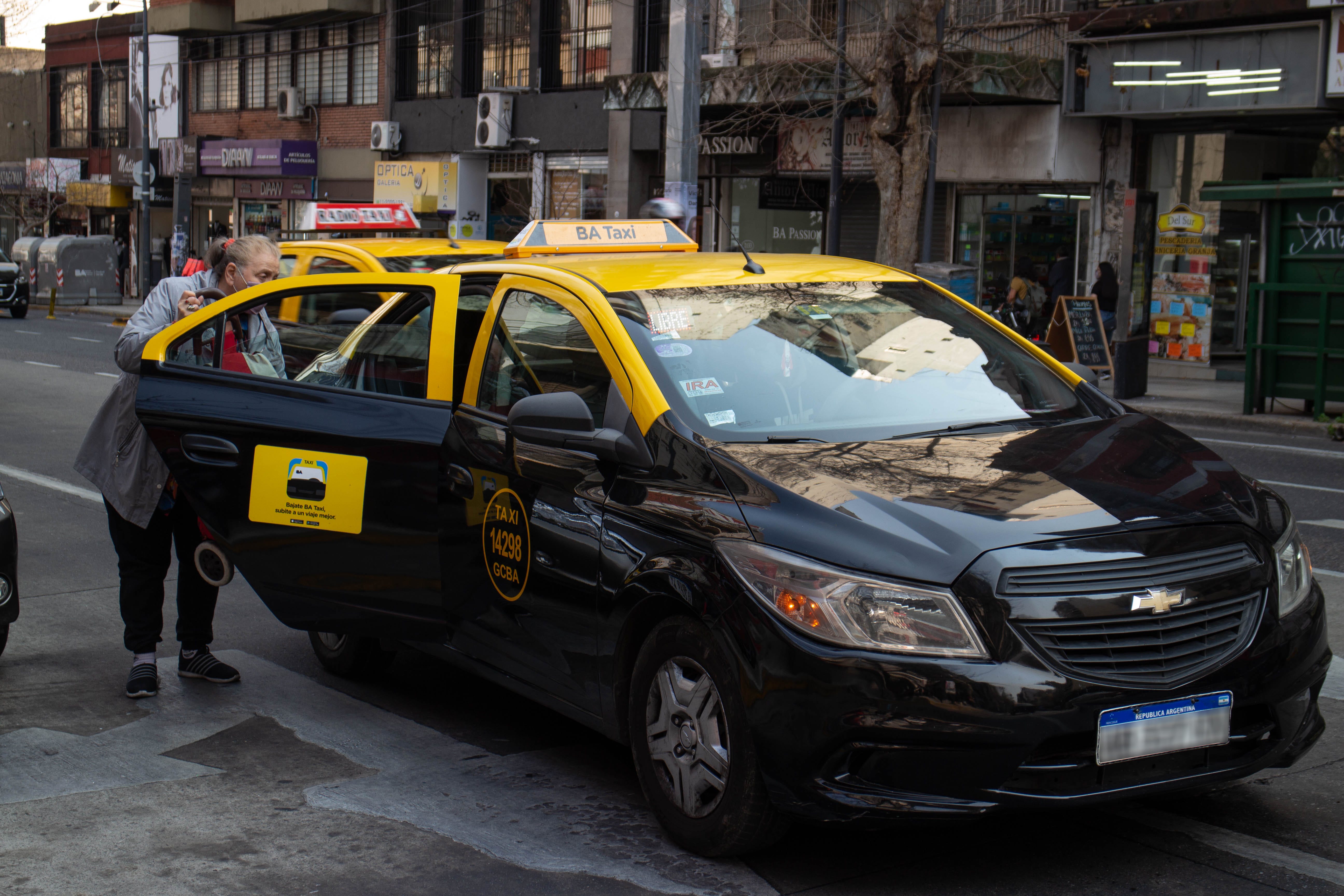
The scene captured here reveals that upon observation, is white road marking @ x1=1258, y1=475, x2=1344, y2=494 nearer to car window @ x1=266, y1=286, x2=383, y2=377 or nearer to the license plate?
car window @ x1=266, y1=286, x2=383, y2=377

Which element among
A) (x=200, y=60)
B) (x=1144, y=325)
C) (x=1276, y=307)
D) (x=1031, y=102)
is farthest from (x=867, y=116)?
(x=200, y=60)

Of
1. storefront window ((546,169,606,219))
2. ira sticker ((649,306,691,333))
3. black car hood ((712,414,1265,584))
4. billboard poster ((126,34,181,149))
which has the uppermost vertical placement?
billboard poster ((126,34,181,149))

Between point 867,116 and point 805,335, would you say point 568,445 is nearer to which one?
point 805,335

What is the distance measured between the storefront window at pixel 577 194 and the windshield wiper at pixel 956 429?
2678cm

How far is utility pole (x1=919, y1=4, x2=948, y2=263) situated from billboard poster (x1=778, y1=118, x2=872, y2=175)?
275cm

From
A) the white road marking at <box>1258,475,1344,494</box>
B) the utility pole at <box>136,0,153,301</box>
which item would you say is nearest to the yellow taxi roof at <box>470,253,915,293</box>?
the white road marking at <box>1258,475,1344,494</box>

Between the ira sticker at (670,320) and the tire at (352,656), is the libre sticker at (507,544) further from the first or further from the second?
the tire at (352,656)

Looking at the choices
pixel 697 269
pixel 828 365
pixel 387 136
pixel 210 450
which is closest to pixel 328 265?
pixel 210 450

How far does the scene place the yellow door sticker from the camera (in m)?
5.04

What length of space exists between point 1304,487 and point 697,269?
25.9 feet

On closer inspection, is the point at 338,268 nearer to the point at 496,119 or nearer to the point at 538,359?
the point at 538,359

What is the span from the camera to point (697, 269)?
196 inches

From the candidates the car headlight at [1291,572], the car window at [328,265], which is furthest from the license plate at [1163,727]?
the car window at [328,265]

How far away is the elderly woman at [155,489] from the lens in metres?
5.59
